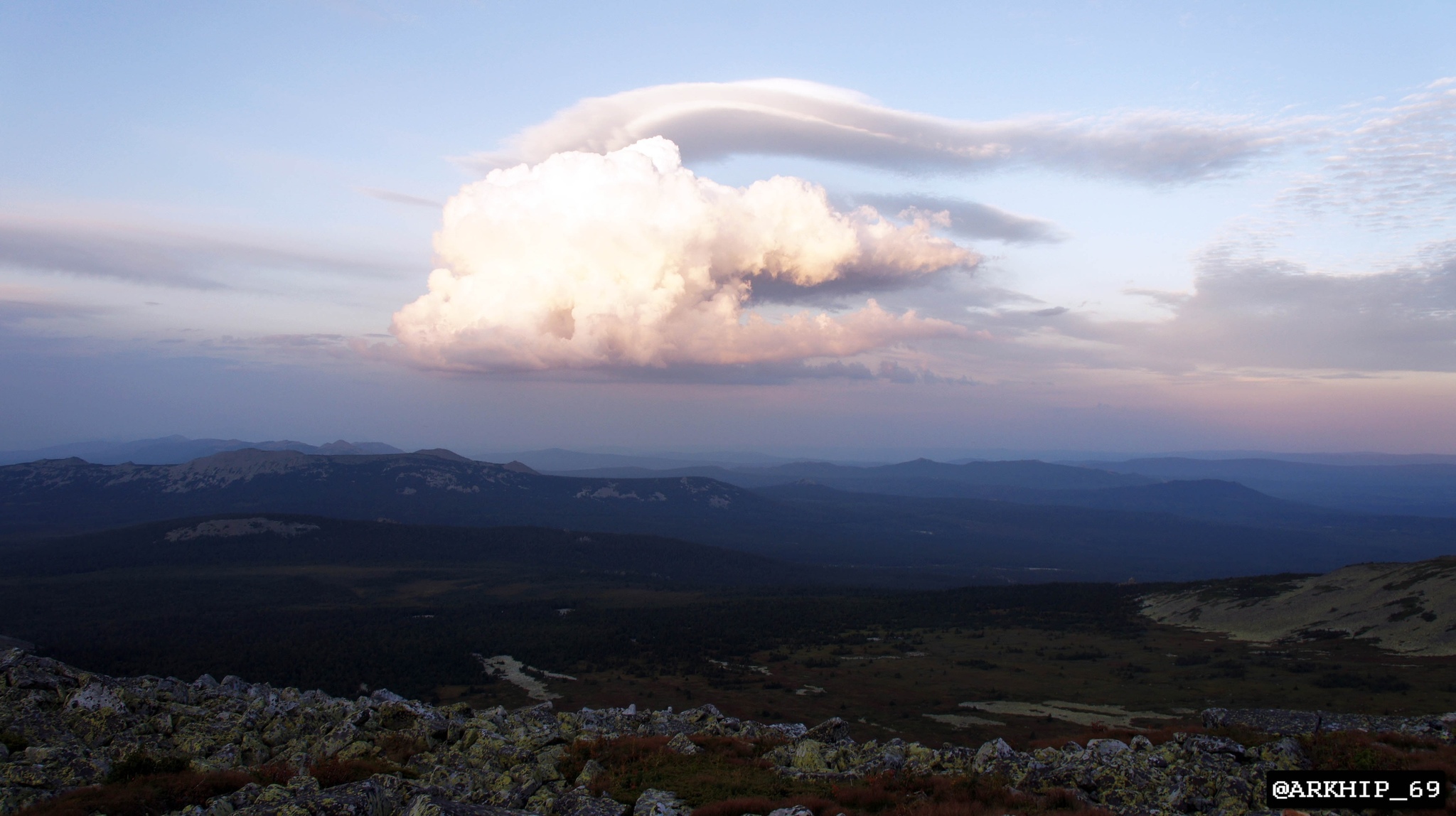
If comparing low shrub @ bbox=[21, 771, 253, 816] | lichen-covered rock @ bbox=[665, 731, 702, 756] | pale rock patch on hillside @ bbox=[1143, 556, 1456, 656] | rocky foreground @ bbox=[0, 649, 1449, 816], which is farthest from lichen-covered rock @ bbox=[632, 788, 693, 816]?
pale rock patch on hillside @ bbox=[1143, 556, 1456, 656]

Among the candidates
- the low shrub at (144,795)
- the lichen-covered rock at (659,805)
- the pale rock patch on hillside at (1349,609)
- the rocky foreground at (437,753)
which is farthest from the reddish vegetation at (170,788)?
the pale rock patch on hillside at (1349,609)

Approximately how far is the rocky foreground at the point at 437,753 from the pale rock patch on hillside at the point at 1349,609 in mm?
72674

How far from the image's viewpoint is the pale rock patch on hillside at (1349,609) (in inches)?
2921

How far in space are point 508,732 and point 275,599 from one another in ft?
492

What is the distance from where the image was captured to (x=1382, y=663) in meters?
65.0

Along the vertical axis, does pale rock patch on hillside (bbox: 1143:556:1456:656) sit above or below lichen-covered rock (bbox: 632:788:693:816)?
below

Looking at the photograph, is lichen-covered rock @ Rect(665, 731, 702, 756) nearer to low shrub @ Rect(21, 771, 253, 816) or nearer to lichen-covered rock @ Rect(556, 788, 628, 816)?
lichen-covered rock @ Rect(556, 788, 628, 816)

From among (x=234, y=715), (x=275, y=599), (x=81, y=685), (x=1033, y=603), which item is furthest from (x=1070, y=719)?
(x=275, y=599)

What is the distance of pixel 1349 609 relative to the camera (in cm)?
8738

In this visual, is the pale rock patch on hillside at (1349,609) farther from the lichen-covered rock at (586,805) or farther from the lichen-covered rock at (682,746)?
the lichen-covered rock at (586,805)

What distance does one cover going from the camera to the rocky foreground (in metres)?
17.4

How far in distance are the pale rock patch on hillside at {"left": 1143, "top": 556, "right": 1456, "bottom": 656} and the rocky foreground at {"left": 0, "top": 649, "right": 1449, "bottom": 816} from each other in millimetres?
72674

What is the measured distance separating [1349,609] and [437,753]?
110650 millimetres

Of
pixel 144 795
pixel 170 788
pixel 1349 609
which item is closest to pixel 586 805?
pixel 170 788
